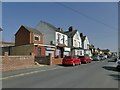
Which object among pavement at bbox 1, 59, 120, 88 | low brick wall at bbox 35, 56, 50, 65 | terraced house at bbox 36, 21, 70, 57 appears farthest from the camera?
terraced house at bbox 36, 21, 70, 57

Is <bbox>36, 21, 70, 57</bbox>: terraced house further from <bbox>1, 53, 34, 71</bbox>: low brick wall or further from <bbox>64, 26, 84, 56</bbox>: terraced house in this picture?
<bbox>1, 53, 34, 71</bbox>: low brick wall

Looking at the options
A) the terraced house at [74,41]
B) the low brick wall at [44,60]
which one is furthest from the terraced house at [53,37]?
the low brick wall at [44,60]

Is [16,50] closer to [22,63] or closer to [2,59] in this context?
[22,63]

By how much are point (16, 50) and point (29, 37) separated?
4630 mm

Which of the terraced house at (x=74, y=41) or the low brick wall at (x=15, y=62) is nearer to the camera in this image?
the low brick wall at (x=15, y=62)

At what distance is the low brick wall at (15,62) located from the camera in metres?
20.1

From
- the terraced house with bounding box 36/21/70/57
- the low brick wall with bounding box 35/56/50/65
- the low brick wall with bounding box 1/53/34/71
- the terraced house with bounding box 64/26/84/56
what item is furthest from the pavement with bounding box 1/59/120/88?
the terraced house with bounding box 64/26/84/56

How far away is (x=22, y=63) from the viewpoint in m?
23.3

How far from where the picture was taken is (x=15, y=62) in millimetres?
21938

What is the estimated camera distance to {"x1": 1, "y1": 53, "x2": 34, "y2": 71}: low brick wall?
20.1m

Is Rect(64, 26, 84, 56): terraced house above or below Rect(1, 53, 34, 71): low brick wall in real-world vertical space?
above

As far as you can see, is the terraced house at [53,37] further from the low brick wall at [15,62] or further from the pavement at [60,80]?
the pavement at [60,80]

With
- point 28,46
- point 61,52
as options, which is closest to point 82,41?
point 61,52

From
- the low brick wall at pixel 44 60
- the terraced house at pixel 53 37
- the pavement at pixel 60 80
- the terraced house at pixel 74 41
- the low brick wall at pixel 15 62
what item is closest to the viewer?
the pavement at pixel 60 80
